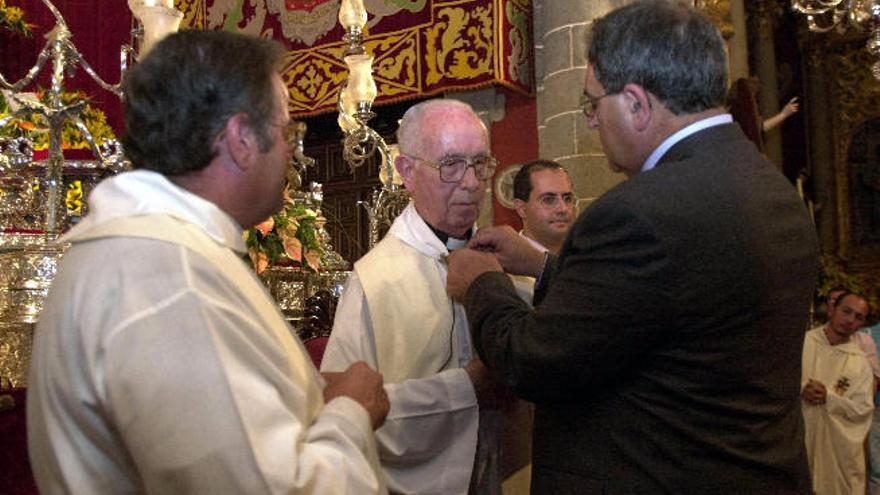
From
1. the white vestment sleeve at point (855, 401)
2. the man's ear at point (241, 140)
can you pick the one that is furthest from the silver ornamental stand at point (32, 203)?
the white vestment sleeve at point (855, 401)

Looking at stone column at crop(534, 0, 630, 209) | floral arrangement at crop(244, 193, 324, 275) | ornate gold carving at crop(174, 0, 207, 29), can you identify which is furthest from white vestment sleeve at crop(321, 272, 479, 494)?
ornate gold carving at crop(174, 0, 207, 29)

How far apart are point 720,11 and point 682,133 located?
477cm

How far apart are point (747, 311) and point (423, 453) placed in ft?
2.82

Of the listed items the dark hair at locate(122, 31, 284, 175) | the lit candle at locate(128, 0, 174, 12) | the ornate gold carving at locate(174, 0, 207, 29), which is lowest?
the dark hair at locate(122, 31, 284, 175)

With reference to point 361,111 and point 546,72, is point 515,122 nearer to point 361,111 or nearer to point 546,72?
point 546,72

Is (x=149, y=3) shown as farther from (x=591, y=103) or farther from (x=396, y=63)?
(x=396, y=63)

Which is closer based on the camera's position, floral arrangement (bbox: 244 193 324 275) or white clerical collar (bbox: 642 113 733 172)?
white clerical collar (bbox: 642 113 733 172)

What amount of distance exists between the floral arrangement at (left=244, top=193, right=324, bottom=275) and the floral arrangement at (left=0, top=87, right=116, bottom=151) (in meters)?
0.81

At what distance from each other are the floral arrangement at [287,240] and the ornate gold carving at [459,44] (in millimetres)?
3326

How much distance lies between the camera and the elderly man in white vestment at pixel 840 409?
671 cm

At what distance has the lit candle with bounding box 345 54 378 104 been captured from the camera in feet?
12.5

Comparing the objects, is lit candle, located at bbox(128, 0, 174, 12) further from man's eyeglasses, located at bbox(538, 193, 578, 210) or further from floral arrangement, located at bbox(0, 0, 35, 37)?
floral arrangement, located at bbox(0, 0, 35, 37)

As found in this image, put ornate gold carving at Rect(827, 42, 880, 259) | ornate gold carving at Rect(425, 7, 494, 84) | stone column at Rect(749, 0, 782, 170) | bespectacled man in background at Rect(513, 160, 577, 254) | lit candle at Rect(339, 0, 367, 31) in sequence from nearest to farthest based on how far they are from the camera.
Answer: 1. bespectacled man in background at Rect(513, 160, 577, 254)
2. lit candle at Rect(339, 0, 367, 31)
3. ornate gold carving at Rect(425, 7, 494, 84)
4. stone column at Rect(749, 0, 782, 170)
5. ornate gold carving at Rect(827, 42, 880, 259)

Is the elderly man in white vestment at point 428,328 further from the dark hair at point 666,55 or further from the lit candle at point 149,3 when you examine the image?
the lit candle at point 149,3
